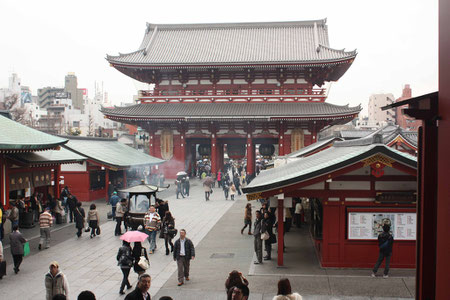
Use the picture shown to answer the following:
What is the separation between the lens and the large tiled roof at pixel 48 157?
18438mm

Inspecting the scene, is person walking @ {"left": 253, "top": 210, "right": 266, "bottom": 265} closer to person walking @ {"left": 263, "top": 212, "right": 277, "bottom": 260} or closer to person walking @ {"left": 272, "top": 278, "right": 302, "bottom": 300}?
person walking @ {"left": 263, "top": 212, "right": 277, "bottom": 260}

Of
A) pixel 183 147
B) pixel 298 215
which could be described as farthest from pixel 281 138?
pixel 298 215

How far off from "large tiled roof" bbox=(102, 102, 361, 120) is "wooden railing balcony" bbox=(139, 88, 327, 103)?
49 cm

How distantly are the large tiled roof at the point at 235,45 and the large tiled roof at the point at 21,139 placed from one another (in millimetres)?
22243

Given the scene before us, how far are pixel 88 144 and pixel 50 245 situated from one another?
15.2 m

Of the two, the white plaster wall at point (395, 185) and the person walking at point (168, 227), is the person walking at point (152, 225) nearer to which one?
the person walking at point (168, 227)

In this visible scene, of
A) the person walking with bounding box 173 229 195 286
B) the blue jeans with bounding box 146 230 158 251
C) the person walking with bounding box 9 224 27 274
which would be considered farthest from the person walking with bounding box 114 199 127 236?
the person walking with bounding box 173 229 195 286

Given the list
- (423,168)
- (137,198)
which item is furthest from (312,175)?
(137,198)

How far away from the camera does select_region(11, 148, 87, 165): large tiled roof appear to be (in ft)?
60.5

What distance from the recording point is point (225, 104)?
40250 mm

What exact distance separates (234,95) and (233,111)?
2.46 metres

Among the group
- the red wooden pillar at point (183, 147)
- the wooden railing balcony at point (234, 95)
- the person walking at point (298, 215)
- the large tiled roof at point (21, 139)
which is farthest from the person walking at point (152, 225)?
the wooden railing balcony at point (234, 95)

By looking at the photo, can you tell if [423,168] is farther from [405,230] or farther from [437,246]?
[405,230]

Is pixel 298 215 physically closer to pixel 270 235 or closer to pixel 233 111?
pixel 270 235
